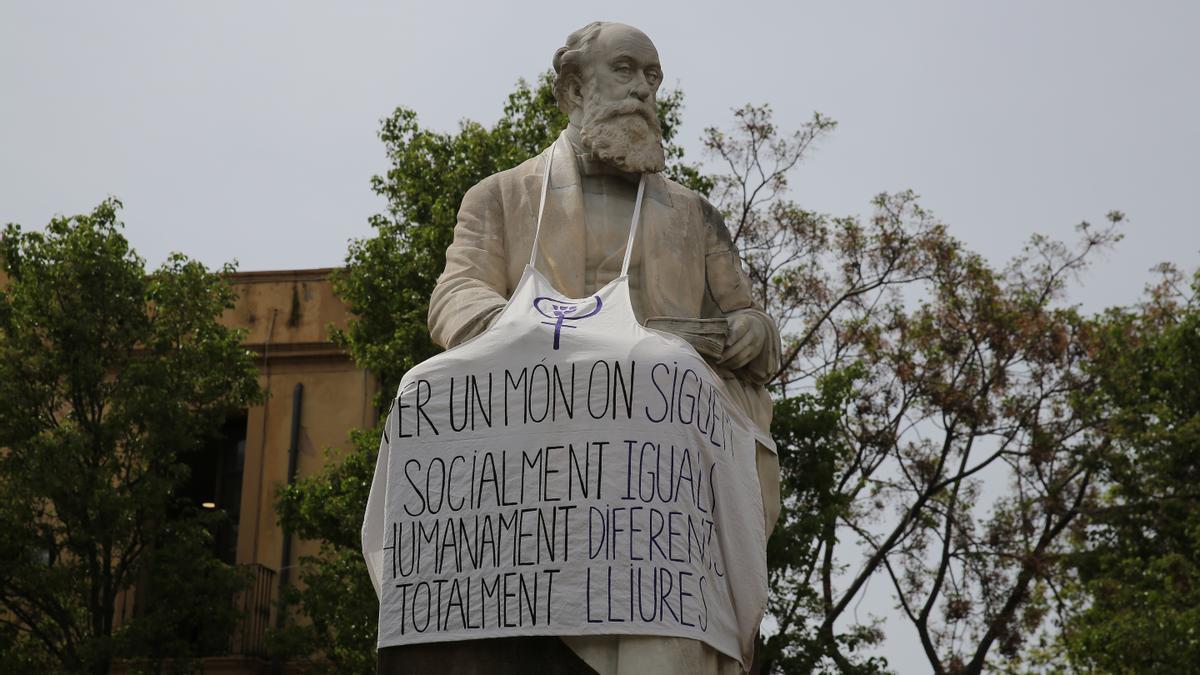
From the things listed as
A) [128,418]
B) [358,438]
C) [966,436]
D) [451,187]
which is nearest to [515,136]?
[451,187]

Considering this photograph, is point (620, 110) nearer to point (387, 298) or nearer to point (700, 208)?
point (700, 208)

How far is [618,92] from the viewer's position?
27.0 feet

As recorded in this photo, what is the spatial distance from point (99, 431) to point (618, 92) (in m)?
13.9

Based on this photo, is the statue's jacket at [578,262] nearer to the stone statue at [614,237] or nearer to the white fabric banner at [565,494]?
the stone statue at [614,237]

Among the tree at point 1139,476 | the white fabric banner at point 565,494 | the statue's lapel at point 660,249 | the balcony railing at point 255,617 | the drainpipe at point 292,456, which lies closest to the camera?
the white fabric banner at point 565,494

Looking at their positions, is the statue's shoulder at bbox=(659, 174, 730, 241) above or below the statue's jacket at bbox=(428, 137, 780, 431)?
above

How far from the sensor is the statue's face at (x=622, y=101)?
8.17m

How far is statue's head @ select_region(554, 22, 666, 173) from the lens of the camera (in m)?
8.17

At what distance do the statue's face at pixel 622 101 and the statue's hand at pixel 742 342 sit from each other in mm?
801

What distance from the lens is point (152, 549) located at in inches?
838

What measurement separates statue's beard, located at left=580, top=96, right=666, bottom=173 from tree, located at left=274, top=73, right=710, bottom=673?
11.5 m

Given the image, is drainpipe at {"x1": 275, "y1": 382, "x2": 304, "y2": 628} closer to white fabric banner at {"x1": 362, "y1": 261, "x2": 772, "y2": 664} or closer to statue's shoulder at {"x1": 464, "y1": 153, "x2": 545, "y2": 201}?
statue's shoulder at {"x1": 464, "y1": 153, "x2": 545, "y2": 201}

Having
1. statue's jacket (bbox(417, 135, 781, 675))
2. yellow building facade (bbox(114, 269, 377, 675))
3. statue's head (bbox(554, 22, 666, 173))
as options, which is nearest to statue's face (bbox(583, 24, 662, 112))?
statue's head (bbox(554, 22, 666, 173))

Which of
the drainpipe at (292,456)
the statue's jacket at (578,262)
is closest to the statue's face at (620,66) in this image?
the statue's jacket at (578,262)
